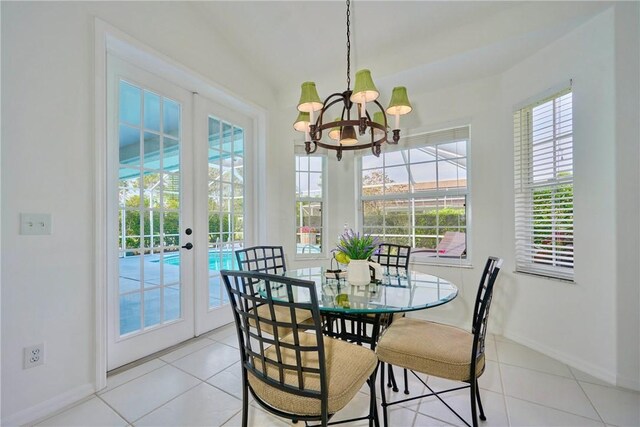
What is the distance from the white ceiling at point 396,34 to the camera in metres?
2.27

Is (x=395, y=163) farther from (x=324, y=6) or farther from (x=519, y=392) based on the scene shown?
(x=519, y=392)

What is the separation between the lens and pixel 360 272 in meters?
1.90

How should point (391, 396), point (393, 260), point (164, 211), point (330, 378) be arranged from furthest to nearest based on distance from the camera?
point (393, 260)
point (164, 211)
point (391, 396)
point (330, 378)

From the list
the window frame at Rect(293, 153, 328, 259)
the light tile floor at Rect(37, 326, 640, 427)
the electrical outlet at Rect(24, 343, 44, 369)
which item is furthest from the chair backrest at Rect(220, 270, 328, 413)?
the window frame at Rect(293, 153, 328, 259)

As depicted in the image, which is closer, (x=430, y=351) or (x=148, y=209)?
(x=430, y=351)

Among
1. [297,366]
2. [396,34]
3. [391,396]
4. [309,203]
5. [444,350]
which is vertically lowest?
[391,396]

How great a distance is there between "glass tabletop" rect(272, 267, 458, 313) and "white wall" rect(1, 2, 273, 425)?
131 cm

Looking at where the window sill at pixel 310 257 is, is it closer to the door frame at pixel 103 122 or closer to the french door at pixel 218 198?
the french door at pixel 218 198

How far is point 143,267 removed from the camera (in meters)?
2.38

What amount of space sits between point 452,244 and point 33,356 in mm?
3482

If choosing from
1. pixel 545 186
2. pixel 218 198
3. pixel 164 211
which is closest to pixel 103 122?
pixel 164 211

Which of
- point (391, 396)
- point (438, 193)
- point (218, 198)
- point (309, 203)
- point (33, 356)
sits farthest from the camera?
point (309, 203)

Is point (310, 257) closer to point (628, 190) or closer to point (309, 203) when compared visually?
point (309, 203)

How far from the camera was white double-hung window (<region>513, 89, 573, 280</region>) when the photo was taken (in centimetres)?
235
